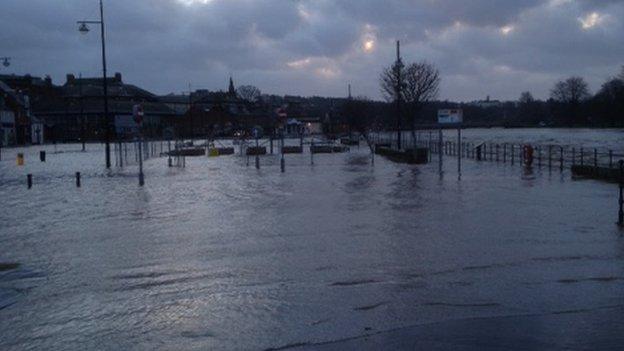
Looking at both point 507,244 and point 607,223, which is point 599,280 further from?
point 607,223

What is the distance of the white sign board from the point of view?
27.1 meters

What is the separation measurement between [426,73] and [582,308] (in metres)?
50.8

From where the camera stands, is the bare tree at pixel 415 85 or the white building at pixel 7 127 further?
the white building at pixel 7 127

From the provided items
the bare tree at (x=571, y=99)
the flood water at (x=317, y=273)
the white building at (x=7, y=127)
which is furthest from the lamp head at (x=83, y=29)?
the bare tree at (x=571, y=99)

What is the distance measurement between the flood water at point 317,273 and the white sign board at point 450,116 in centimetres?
806

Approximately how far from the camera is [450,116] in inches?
1070

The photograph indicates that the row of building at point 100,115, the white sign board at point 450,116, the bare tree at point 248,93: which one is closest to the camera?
the white sign board at point 450,116

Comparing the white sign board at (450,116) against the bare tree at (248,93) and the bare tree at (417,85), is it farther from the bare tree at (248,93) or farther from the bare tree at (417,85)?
the bare tree at (248,93)

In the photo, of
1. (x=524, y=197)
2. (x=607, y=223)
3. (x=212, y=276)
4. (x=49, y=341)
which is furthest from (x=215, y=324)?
(x=524, y=197)

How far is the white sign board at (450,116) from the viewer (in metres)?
27.1

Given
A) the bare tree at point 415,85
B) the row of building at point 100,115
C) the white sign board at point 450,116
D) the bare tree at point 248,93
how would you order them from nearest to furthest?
1. the white sign board at point 450,116
2. the bare tree at point 415,85
3. the row of building at point 100,115
4. the bare tree at point 248,93

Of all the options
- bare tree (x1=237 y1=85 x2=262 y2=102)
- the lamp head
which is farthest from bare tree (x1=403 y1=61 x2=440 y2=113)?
bare tree (x1=237 y1=85 x2=262 y2=102)

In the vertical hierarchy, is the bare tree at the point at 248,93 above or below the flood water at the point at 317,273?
above

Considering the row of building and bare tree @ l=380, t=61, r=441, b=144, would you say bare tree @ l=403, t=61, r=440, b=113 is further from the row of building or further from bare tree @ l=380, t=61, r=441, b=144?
the row of building
